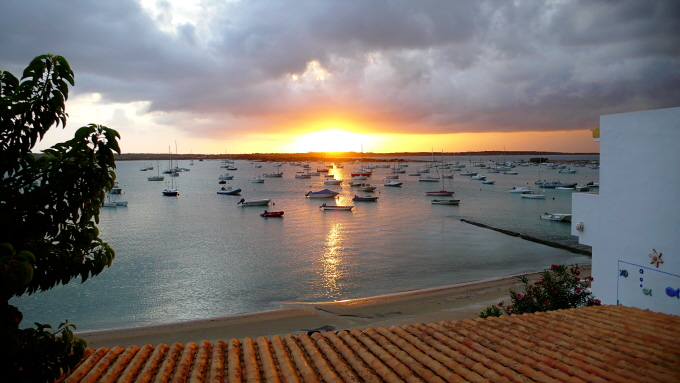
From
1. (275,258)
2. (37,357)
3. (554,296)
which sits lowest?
(275,258)

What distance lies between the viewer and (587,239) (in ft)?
42.2

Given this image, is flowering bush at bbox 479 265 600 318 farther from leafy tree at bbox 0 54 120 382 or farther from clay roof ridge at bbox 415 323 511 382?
leafy tree at bbox 0 54 120 382

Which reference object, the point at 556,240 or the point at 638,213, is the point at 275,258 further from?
the point at 556,240

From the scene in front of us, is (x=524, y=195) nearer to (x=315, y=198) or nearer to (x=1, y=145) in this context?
(x=315, y=198)

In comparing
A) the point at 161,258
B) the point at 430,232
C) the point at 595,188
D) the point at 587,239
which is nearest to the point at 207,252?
the point at 161,258

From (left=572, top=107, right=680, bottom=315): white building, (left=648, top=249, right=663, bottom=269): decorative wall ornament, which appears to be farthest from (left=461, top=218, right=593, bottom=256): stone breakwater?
(left=648, top=249, right=663, bottom=269): decorative wall ornament

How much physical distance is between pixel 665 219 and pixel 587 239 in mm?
2533

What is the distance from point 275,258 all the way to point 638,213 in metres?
23.2

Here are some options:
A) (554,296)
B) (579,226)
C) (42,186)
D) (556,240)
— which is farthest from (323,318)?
(556,240)

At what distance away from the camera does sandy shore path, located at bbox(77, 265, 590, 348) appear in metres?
15.8

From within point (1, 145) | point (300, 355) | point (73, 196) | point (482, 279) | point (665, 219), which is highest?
point (1, 145)

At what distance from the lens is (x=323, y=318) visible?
17.4 metres

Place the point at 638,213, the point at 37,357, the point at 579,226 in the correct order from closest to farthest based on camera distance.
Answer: the point at 37,357, the point at 638,213, the point at 579,226

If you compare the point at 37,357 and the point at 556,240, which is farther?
the point at 556,240
